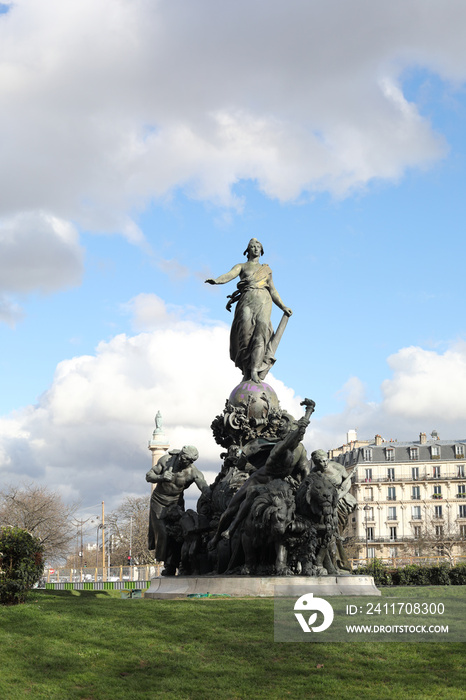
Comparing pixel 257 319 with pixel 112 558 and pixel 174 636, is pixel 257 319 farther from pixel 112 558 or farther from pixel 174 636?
pixel 112 558

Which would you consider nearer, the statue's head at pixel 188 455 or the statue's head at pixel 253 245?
the statue's head at pixel 188 455

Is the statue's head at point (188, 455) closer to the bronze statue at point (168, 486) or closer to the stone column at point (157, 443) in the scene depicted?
the bronze statue at point (168, 486)

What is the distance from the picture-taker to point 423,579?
893 inches

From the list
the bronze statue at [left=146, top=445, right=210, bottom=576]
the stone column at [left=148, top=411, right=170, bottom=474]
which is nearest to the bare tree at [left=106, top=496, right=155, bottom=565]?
the stone column at [left=148, top=411, right=170, bottom=474]

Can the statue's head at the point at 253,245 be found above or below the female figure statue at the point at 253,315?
above

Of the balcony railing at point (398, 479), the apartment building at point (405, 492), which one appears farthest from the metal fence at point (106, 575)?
the balcony railing at point (398, 479)

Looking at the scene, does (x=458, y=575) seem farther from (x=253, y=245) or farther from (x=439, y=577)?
(x=253, y=245)

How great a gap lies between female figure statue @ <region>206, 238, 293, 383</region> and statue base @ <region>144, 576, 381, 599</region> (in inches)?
228

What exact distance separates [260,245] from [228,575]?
855 cm

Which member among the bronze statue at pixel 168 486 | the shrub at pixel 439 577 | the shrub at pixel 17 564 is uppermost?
the bronze statue at pixel 168 486

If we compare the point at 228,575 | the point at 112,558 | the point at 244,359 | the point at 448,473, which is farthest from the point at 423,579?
the point at 112,558

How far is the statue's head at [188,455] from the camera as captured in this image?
15891 mm

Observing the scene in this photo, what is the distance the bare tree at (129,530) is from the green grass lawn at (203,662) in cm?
6128

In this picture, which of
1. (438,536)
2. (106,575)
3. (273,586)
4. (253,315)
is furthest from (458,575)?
(438,536)
